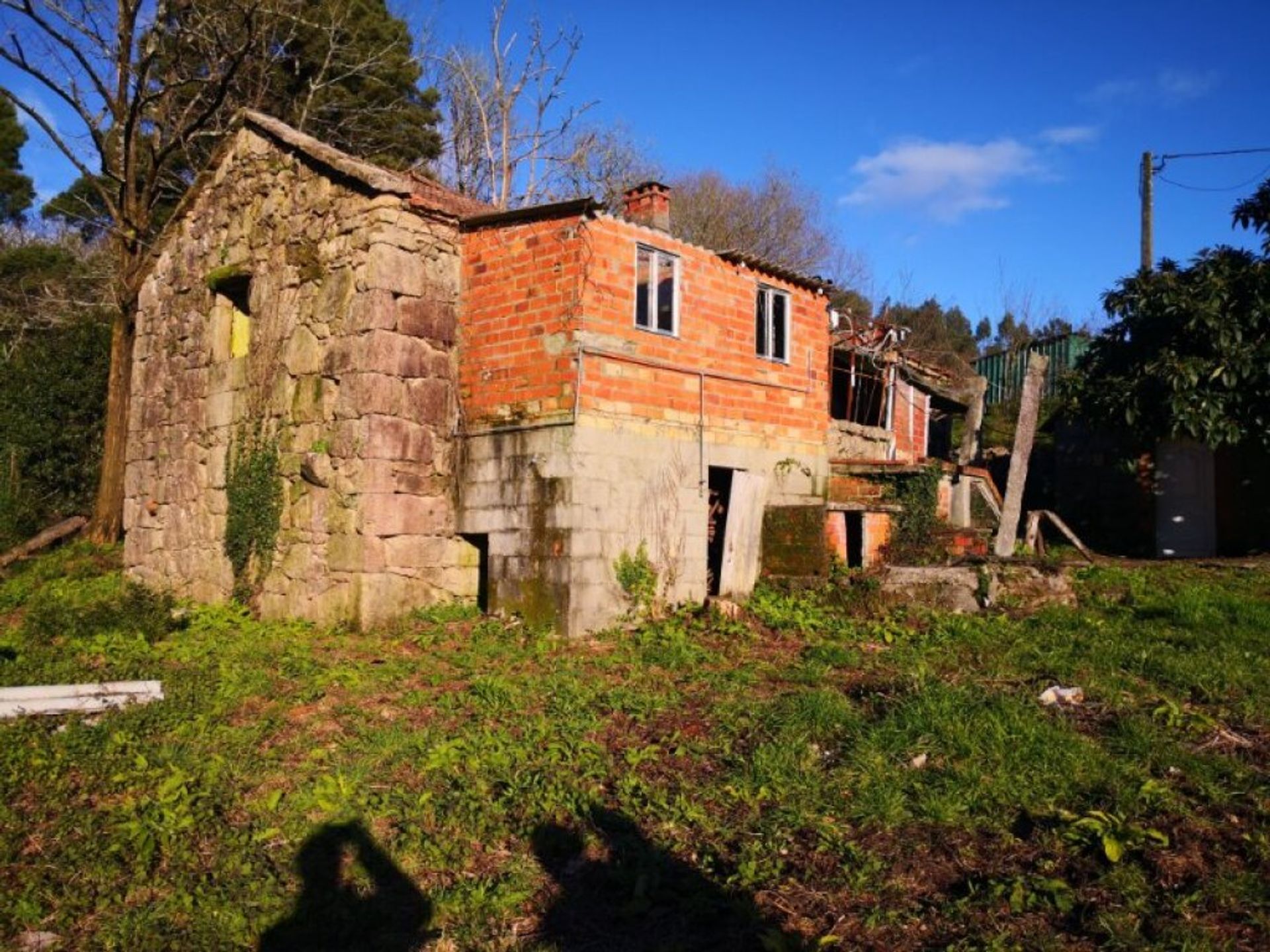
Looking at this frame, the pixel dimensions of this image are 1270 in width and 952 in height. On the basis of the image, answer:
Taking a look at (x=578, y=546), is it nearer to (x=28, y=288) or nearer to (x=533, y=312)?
(x=533, y=312)

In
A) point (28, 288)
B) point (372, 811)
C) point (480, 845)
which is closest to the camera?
point (480, 845)

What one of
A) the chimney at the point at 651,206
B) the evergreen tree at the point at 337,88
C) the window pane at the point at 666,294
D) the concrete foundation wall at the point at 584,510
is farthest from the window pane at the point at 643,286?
the evergreen tree at the point at 337,88

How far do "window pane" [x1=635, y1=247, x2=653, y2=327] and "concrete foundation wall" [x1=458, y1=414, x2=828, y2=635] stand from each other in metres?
1.25

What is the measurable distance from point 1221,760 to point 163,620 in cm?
992

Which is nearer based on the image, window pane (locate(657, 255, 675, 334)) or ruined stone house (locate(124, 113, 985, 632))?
ruined stone house (locate(124, 113, 985, 632))

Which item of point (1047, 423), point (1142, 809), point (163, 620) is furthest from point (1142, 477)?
point (163, 620)

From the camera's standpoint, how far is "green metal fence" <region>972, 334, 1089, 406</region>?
81.3ft

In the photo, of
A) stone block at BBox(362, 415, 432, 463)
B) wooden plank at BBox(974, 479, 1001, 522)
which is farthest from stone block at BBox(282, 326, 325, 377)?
wooden plank at BBox(974, 479, 1001, 522)

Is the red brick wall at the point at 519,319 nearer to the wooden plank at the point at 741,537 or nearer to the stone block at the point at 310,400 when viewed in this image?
the stone block at the point at 310,400

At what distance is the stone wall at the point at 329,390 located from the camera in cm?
1076

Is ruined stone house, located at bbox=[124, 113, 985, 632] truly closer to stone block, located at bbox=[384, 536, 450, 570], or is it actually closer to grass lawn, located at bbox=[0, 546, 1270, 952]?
stone block, located at bbox=[384, 536, 450, 570]

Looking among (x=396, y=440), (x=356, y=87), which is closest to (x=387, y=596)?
(x=396, y=440)

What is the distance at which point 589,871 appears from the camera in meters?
5.34

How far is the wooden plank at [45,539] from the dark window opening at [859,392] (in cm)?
1340
